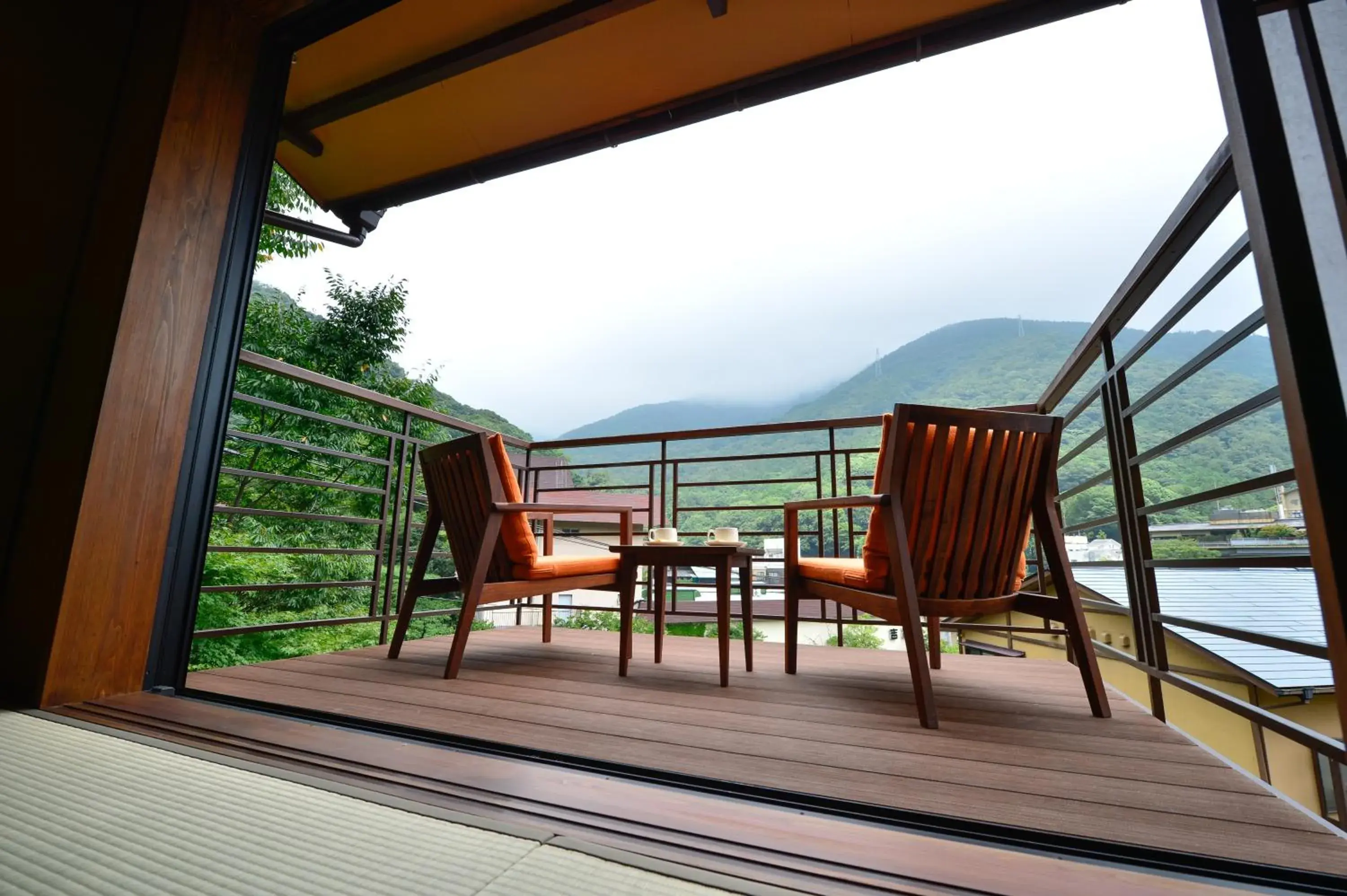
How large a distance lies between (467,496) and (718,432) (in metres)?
1.63

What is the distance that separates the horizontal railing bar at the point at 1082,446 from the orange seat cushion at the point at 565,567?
1.64 meters

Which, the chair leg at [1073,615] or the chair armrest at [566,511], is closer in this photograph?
the chair leg at [1073,615]

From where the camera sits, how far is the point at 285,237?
8070 millimetres

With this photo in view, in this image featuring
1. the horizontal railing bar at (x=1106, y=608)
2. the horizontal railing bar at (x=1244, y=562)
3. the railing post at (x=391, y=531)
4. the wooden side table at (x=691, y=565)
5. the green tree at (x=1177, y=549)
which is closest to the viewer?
the horizontal railing bar at (x=1244, y=562)

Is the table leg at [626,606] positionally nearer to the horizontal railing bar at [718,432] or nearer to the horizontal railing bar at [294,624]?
the horizontal railing bar at [294,624]

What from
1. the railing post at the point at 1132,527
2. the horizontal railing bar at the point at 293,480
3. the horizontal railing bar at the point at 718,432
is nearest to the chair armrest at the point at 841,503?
the railing post at the point at 1132,527

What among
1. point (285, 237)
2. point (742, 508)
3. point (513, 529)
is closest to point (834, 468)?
point (742, 508)

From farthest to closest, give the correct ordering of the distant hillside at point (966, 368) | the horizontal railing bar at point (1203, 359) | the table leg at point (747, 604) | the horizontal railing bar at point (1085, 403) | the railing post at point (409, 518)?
the distant hillside at point (966, 368)
the railing post at point (409, 518)
the table leg at point (747, 604)
the horizontal railing bar at point (1085, 403)
the horizontal railing bar at point (1203, 359)

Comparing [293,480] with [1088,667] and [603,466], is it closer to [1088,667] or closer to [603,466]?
[603,466]

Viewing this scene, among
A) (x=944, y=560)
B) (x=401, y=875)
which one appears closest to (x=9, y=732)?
(x=401, y=875)

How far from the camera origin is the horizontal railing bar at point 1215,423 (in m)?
0.96

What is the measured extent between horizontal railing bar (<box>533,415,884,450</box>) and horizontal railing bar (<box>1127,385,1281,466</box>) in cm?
126

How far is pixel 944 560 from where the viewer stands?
5.10 ft

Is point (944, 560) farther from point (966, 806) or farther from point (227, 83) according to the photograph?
point (227, 83)
